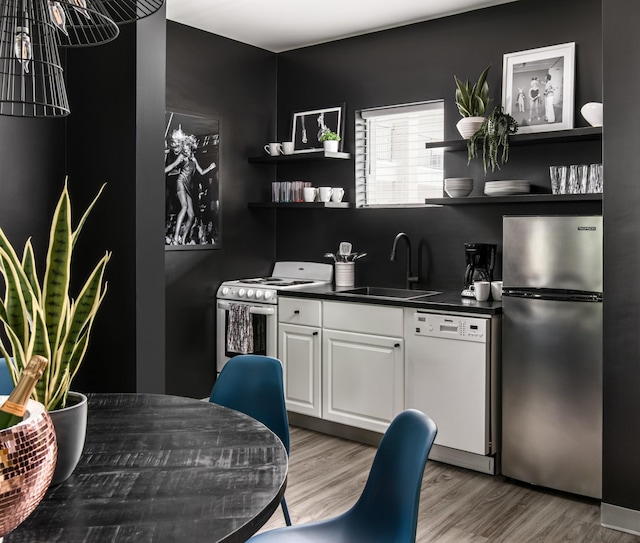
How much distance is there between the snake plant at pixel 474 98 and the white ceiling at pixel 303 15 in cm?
51

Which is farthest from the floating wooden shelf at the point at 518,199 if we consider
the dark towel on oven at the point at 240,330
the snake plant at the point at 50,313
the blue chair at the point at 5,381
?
the snake plant at the point at 50,313

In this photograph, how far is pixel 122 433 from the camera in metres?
1.78

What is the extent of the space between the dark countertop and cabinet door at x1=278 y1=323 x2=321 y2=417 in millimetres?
221

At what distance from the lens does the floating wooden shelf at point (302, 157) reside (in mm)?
4680

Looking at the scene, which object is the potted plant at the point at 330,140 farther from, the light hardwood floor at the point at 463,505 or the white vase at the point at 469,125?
the light hardwood floor at the point at 463,505

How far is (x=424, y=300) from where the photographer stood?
152 inches

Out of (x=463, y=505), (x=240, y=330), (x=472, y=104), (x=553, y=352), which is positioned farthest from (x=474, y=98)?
(x=463, y=505)

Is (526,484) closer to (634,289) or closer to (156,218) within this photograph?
(634,289)

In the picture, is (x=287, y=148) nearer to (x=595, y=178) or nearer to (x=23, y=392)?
→ (x=595, y=178)

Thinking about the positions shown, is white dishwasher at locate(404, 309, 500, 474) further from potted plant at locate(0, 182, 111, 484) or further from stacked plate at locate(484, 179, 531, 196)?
potted plant at locate(0, 182, 111, 484)

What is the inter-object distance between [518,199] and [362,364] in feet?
4.29

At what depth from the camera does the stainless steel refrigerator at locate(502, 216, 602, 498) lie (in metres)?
3.19

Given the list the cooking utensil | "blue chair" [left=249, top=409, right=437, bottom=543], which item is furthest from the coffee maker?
"blue chair" [left=249, top=409, right=437, bottom=543]

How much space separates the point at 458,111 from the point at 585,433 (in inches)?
82.7
